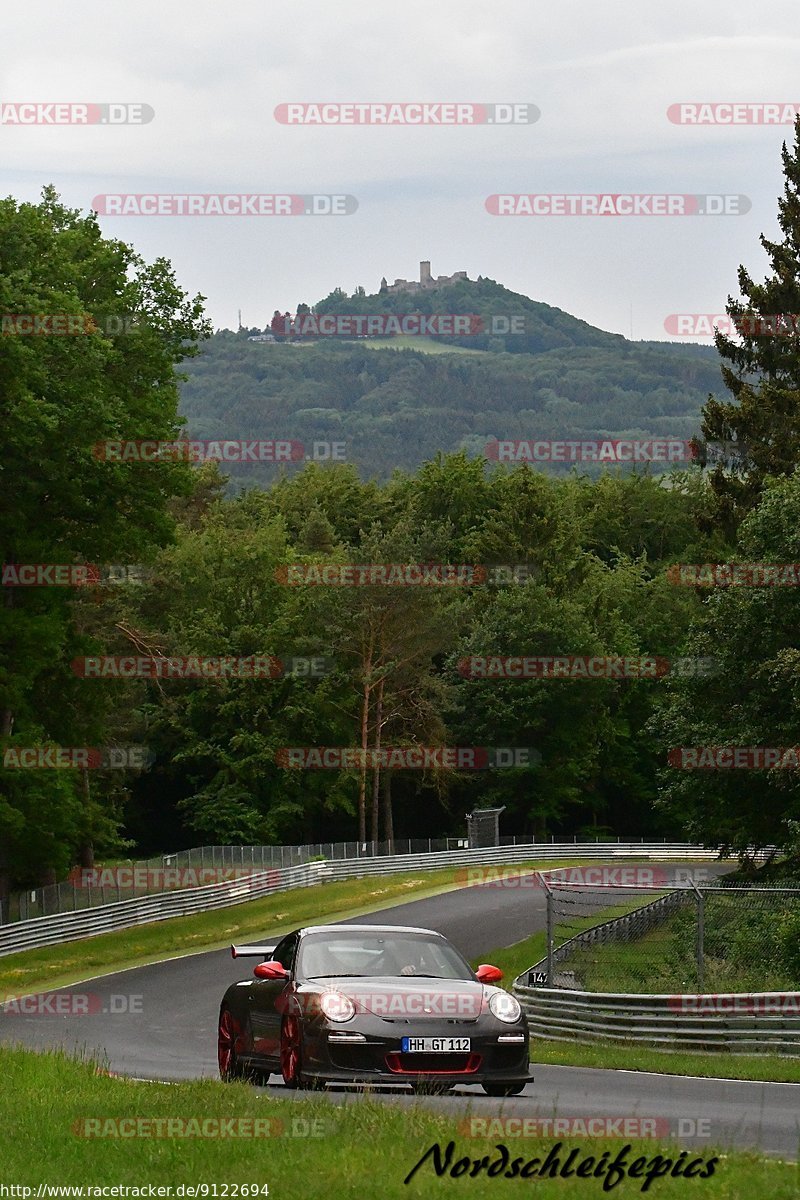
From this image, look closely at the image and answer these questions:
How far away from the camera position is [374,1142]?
9.20m

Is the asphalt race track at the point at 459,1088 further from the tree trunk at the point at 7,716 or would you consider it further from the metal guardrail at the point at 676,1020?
the tree trunk at the point at 7,716

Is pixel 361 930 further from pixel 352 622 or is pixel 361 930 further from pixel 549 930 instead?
pixel 352 622

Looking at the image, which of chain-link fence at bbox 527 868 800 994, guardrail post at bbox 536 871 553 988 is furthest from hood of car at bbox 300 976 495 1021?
guardrail post at bbox 536 871 553 988

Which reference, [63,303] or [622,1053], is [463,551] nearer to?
[63,303]

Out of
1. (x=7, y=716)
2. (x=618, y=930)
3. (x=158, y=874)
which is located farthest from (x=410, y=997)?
(x=158, y=874)

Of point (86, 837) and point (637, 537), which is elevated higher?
point (637, 537)

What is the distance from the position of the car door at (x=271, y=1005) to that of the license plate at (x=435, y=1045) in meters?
1.17

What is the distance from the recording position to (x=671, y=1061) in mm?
18266

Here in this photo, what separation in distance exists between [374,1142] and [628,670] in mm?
83391

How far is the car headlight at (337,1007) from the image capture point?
1266 cm

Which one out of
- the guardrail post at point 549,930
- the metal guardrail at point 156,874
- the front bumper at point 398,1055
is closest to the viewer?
the front bumper at point 398,1055

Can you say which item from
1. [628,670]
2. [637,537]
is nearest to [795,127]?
[628,670]

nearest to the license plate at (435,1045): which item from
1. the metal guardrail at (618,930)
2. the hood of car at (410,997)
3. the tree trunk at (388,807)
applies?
the hood of car at (410,997)

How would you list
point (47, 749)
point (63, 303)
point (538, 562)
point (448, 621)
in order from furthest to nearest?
point (538, 562) < point (448, 621) < point (47, 749) < point (63, 303)
